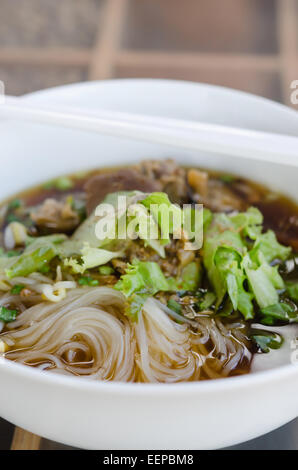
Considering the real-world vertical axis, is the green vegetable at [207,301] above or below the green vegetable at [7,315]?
above

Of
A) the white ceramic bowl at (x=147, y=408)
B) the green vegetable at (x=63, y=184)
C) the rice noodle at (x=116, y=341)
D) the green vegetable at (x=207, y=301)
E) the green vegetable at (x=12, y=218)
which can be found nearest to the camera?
the white ceramic bowl at (x=147, y=408)

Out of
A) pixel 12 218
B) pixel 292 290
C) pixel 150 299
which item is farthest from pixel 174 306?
pixel 12 218

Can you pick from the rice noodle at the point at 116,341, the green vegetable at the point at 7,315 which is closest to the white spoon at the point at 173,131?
the rice noodle at the point at 116,341

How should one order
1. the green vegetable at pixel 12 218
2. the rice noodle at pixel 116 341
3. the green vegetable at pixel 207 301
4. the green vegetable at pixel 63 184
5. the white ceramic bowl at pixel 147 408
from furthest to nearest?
the green vegetable at pixel 63 184 → the green vegetable at pixel 12 218 → the green vegetable at pixel 207 301 → the rice noodle at pixel 116 341 → the white ceramic bowl at pixel 147 408

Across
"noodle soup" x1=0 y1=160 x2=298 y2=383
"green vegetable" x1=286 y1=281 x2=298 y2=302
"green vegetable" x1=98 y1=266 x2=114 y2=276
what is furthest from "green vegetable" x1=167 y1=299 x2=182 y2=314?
"green vegetable" x1=286 y1=281 x2=298 y2=302

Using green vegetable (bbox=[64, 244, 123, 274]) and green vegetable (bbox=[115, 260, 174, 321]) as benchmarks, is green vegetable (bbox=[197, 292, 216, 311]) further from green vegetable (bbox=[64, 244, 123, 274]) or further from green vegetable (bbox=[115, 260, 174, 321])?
green vegetable (bbox=[64, 244, 123, 274])

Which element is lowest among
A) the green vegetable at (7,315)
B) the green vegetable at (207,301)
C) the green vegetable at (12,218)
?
the green vegetable at (7,315)

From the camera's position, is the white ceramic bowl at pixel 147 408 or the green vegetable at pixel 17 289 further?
the green vegetable at pixel 17 289

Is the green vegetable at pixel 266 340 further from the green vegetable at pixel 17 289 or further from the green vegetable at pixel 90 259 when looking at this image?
the green vegetable at pixel 17 289
